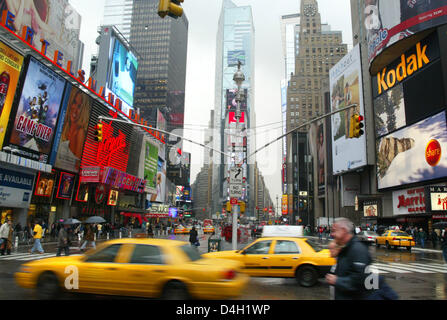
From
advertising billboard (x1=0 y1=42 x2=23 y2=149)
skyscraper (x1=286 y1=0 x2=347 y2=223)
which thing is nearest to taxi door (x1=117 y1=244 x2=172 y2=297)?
advertising billboard (x1=0 y1=42 x2=23 y2=149)

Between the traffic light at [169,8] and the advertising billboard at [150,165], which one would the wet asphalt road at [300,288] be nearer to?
the traffic light at [169,8]

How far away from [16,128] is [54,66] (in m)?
7.69

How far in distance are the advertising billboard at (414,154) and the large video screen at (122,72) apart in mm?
46906

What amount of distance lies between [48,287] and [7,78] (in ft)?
85.5

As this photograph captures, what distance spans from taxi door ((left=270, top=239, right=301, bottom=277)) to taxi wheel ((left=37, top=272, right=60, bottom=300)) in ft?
19.8

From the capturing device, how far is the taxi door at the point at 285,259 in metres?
10.1

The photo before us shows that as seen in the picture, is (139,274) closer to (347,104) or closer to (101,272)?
(101,272)

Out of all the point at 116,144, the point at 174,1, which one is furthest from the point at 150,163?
the point at 174,1

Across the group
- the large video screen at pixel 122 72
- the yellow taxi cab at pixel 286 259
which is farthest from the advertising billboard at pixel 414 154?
the large video screen at pixel 122 72

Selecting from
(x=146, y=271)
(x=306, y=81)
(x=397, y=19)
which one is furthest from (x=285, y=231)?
(x=306, y=81)

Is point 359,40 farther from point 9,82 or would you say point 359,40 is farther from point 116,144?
point 9,82

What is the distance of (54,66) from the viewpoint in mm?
32781

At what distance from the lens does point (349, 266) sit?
12.9 feet

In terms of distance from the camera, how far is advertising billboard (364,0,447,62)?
34.8 metres
